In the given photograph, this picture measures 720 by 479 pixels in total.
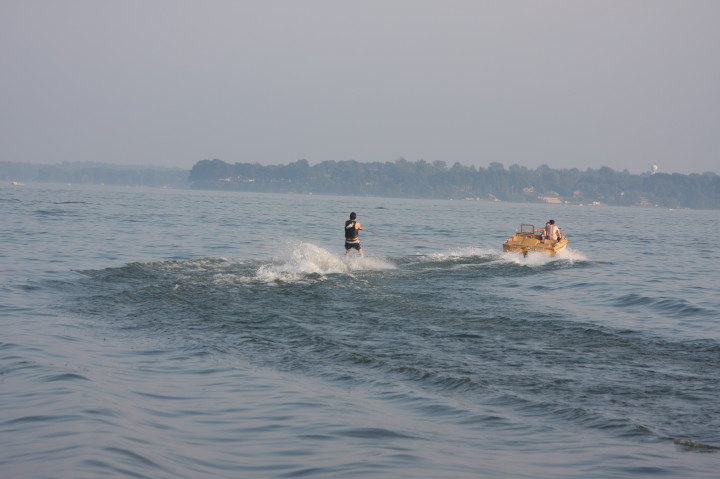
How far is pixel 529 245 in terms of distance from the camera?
26.5 meters

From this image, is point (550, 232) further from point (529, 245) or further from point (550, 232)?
point (529, 245)

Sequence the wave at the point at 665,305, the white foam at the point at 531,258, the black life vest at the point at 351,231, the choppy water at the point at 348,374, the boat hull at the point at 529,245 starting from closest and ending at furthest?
1. the choppy water at the point at 348,374
2. the wave at the point at 665,305
3. the black life vest at the point at 351,231
4. the white foam at the point at 531,258
5. the boat hull at the point at 529,245

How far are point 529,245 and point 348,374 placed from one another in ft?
57.6

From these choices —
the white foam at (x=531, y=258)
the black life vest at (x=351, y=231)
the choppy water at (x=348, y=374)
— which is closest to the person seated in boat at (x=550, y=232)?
the white foam at (x=531, y=258)

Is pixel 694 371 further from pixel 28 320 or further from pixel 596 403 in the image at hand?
pixel 28 320

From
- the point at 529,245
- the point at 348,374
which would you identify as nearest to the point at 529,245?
the point at 529,245

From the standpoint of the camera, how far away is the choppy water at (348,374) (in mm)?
6863

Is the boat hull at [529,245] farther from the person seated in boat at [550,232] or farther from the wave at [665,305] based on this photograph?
the wave at [665,305]

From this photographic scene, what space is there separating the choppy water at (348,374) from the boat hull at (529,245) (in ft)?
15.0

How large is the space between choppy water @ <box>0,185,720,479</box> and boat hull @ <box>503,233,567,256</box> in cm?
457

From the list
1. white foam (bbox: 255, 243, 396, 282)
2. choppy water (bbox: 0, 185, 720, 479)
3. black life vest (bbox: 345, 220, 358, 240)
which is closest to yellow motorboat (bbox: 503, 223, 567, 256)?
choppy water (bbox: 0, 185, 720, 479)

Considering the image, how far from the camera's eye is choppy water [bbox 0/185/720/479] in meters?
6.86

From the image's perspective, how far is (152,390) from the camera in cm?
889

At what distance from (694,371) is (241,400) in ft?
20.9
